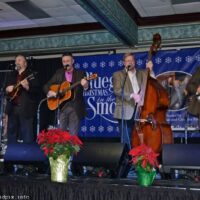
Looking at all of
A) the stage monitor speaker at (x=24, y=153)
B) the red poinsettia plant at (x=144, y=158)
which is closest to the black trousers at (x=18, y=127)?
the stage monitor speaker at (x=24, y=153)

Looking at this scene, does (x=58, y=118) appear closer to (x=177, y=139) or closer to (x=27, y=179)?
(x=27, y=179)

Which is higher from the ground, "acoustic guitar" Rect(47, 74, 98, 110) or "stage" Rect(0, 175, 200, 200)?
"acoustic guitar" Rect(47, 74, 98, 110)

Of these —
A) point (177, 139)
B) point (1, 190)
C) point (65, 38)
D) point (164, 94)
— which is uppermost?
point (65, 38)

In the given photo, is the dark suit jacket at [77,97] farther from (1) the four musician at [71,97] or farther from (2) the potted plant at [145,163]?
(2) the potted plant at [145,163]

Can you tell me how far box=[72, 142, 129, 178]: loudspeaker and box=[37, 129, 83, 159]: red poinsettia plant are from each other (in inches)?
17.2

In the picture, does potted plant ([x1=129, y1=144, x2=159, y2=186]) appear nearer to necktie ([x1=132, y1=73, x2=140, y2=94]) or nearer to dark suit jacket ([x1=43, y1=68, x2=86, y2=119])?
necktie ([x1=132, y1=73, x2=140, y2=94])

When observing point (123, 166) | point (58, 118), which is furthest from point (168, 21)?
point (123, 166)

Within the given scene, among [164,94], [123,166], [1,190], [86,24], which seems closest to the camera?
[1,190]

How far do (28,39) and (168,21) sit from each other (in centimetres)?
234

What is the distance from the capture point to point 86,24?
5.83 metres

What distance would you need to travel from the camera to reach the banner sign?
5129 mm

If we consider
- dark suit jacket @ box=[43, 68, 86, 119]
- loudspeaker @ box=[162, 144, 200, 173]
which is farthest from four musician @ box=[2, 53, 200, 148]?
loudspeaker @ box=[162, 144, 200, 173]

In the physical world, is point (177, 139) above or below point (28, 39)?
below

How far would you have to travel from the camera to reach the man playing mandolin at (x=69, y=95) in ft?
12.8
